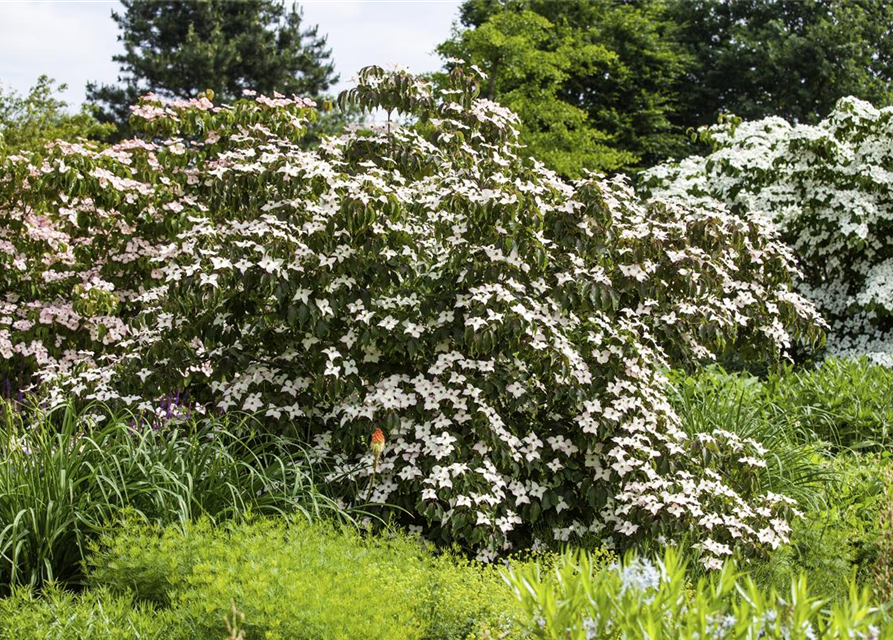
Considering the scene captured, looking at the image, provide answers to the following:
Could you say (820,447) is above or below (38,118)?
below

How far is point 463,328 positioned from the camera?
4316mm

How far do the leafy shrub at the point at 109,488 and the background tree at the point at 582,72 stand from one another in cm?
1349

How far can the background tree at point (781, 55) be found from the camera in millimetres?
21594

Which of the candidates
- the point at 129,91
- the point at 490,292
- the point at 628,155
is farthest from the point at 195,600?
the point at 129,91

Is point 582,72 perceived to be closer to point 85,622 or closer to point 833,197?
point 833,197

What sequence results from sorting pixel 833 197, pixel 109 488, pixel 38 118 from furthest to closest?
pixel 38 118
pixel 833 197
pixel 109 488

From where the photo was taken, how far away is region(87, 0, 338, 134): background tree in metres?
23.2

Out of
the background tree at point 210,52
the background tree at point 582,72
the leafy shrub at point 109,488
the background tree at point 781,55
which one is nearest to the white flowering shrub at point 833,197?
the leafy shrub at point 109,488

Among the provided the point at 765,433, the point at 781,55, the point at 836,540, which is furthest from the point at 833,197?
the point at 781,55

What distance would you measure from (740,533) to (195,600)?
261 centimetres

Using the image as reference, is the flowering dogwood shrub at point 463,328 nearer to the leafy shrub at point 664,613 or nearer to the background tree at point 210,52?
the leafy shrub at point 664,613

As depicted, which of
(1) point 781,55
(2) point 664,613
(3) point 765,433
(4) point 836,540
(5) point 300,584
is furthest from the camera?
(1) point 781,55

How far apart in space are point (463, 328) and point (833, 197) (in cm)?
619

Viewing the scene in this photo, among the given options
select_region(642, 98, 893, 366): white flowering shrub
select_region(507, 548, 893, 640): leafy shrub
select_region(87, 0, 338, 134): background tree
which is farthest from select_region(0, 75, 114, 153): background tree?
select_region(507, 548, 893, 640): leafy shrub
